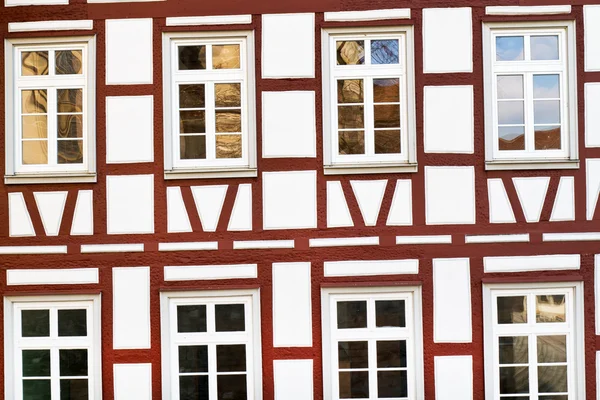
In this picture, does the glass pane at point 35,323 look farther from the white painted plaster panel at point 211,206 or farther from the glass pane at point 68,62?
the glass pane at point 68,62

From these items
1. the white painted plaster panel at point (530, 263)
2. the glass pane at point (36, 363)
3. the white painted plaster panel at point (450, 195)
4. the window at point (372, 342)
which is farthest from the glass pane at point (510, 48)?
the glass pane at point (36, 363)

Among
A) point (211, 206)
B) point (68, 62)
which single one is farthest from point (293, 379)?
point (68, 62)

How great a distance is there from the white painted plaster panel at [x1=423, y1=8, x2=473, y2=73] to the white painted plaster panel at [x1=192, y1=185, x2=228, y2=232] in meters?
2.70

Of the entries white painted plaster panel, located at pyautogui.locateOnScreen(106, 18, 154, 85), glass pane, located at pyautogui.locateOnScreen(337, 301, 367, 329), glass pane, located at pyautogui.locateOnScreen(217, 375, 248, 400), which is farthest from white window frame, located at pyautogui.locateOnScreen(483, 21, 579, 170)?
white painted plaster panel, located at pyautogui.locateOnScreen(106, 18, 154, 85)

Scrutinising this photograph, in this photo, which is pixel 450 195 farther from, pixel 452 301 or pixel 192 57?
pixel 192 57

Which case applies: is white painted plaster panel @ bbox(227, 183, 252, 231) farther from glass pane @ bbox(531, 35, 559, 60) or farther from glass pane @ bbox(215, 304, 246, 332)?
glass pane @ bbox(531, 35, 559, 60)

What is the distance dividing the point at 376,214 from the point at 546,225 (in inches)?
74.9

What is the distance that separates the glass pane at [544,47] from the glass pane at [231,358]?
15.4ft

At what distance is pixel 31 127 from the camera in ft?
26.3

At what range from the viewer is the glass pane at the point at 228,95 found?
7.91 m

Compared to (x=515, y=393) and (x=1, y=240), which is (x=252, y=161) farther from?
(x=515, y=393)

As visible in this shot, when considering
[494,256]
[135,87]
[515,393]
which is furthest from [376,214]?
[135,87]

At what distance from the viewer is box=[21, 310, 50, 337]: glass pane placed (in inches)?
312

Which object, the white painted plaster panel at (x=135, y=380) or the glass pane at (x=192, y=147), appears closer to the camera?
the white painted plaster panel at (x=135, y=380)
